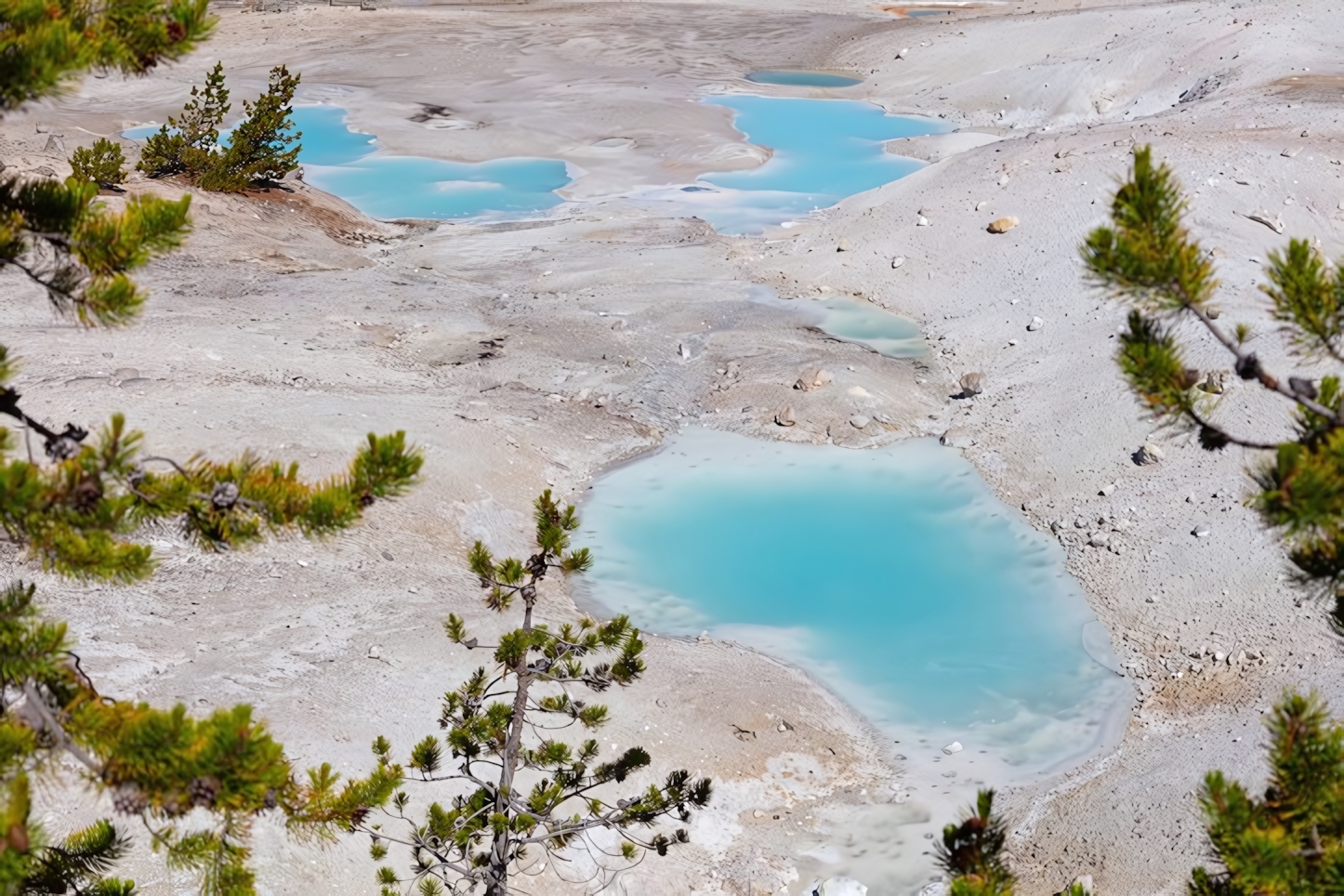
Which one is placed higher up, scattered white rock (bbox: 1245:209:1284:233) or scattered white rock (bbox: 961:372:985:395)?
scattered white rock (bbox: 1245:209:1284:233)

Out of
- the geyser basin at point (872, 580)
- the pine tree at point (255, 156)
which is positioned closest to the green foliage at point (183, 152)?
the pine tree at point (255, 156)

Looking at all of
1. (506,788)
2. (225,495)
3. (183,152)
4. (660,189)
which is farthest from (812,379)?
(225,495)

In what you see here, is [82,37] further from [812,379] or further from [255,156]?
[255,156]

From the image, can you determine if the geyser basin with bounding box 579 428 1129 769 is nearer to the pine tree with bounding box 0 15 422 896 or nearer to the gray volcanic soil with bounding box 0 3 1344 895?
the gray volcanic soil with bounding box 0 3 1344 895

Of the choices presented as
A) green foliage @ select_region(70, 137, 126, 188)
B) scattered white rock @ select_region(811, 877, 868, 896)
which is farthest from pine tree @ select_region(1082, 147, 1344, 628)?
green foliage @ select_region(70, 137, 126, 188)

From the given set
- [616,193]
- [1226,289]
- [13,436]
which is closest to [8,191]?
[13,436]

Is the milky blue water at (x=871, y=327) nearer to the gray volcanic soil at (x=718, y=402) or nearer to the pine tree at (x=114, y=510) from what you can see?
the gray volcanic soil at (x=718, y=402)
